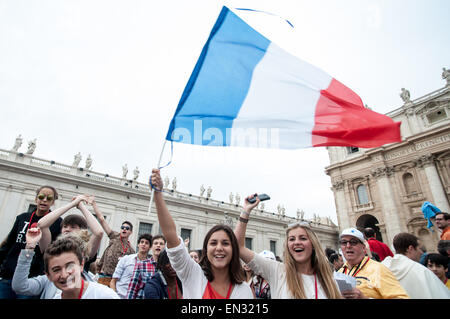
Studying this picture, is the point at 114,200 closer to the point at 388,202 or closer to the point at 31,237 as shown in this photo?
the point at 31,237

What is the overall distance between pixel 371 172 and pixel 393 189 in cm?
→ 283

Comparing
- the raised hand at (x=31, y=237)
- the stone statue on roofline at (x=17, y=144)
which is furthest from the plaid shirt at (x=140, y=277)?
the stone statue on roofline at (x=17, y=144)

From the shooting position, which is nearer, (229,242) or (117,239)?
(229,242)

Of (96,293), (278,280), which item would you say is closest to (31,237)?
(96,293)

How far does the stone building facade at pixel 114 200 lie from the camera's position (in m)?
17.3

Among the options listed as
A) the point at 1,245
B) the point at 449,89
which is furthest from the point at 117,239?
the point at 449,89

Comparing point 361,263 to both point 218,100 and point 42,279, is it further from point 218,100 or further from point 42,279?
point 42,279

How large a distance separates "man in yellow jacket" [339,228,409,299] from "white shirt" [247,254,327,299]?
302 mm

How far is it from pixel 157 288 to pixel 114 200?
65.5 ft

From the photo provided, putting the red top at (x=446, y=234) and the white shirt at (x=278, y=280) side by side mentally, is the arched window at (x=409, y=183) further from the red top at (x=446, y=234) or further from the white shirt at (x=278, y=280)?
the white shirt at (x=278, y=280)

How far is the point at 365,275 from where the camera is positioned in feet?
9.88

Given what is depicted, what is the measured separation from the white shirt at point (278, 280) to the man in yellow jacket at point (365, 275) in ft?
0.99

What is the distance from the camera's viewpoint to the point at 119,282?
4.57m

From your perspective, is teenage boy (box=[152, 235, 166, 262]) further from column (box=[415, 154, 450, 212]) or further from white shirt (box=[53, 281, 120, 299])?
column (box=[415, 154, 450, 212])
